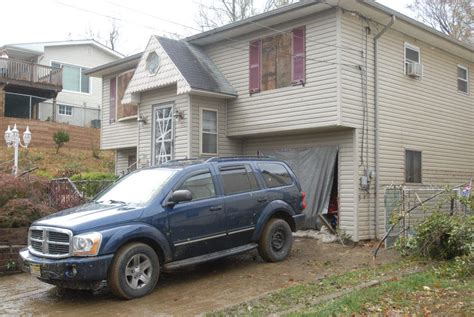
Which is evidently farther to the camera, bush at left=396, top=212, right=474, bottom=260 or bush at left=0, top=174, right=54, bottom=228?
bush at left=0, top=174, right=54, bottom=228

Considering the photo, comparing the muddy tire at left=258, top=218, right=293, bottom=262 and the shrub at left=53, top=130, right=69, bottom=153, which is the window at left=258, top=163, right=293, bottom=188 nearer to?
the muddy tire at left=258, top=218, right=293, bottom=262

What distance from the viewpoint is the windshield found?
7.84 m

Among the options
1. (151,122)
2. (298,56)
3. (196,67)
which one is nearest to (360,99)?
(298,56)

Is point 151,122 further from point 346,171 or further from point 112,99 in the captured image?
point 346,171

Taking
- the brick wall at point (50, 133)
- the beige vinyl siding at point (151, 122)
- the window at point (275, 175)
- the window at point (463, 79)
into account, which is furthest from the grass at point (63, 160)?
the window at point (463, 79)

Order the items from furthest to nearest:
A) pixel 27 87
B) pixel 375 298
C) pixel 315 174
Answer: pixel 27 87, pixel 315 174, pixel 375 298

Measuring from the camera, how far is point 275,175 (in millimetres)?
9586

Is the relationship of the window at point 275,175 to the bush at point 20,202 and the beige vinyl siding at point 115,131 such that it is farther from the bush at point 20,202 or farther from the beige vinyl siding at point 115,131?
the beige vinyl siding at point 115,131

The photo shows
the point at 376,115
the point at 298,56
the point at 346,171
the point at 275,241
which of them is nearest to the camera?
the point at 275,241

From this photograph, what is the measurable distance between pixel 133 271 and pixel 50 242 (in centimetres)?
123

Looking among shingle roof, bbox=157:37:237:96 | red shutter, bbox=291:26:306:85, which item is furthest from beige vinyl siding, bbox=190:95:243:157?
red shutter, bbox=291:26:306:85

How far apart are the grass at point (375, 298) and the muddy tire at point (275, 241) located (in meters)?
1.49

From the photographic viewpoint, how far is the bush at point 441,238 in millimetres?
8336

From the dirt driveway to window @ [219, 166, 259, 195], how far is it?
4.66ft
